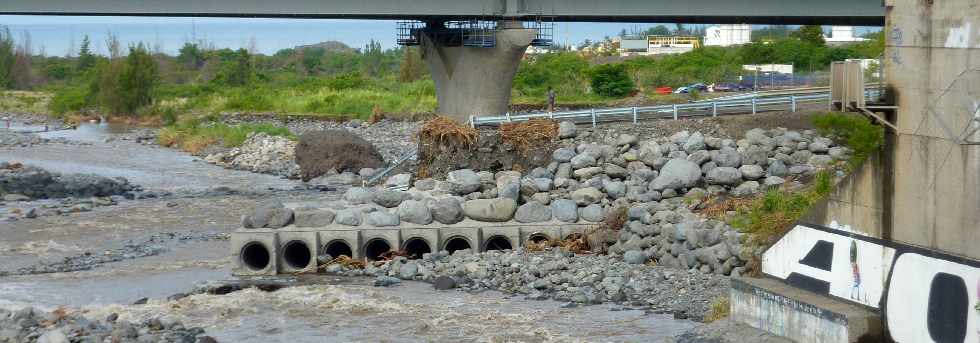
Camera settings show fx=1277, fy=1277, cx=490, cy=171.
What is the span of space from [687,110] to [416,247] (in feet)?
35.8

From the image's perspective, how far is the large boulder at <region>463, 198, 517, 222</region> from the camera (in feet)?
102

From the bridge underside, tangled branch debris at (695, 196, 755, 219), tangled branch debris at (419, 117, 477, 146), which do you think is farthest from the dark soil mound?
tangled branch debris at (695, 196, 755, 219)

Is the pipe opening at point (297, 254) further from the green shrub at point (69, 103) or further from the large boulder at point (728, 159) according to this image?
the green shrub at point (69, 103)

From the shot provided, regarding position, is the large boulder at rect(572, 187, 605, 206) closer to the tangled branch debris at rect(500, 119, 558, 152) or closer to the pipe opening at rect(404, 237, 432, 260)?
the pipe opening at rect(404, 237, 432, 260)

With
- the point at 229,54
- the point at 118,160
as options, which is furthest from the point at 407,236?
the point at 229,54

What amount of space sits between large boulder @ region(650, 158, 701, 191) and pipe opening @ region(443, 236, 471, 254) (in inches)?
188

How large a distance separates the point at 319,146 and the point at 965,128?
121 feet

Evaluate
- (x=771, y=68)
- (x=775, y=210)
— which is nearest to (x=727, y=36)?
(x=771, y=68)

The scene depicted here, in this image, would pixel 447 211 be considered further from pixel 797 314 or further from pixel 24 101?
pixel 24 101

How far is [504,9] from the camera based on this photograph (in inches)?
1957

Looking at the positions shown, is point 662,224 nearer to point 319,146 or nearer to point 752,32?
point 319,146

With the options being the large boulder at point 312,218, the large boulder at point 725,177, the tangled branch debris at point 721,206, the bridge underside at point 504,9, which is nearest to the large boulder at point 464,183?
the large boulder at point 312,218

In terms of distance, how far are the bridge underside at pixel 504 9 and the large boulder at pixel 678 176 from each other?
1827 cm

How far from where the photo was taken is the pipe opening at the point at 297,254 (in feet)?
101
